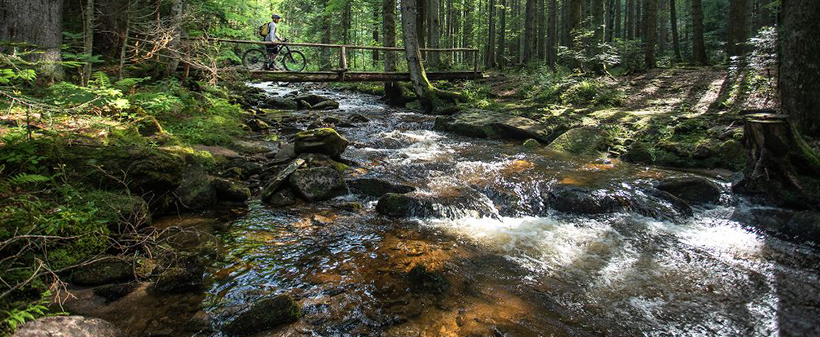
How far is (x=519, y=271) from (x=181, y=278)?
3383 millimetres

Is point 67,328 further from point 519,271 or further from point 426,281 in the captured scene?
point 519,271

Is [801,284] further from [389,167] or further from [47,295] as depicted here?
[47,295]

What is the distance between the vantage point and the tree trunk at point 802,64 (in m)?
6.32

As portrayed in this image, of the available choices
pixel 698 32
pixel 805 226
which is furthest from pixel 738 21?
pixel 805 226

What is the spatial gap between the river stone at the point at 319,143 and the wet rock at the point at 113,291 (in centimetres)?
461

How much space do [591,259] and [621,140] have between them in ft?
20.6

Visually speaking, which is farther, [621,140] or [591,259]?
[621,140]

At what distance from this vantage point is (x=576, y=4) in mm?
16438

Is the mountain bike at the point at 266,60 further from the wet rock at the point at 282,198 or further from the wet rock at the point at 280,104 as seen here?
the wet rock at the point at 282,198

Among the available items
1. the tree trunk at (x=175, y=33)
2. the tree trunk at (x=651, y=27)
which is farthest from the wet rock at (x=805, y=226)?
the tree trunk at (x=651, y=27)

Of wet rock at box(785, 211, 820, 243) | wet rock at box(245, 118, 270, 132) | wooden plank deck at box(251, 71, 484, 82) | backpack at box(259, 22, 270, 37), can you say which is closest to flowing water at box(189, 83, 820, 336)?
wet rock at box(785, 211, 820, 243)

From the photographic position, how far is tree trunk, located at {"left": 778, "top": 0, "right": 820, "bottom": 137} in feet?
20.7

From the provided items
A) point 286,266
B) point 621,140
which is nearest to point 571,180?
point 621,140

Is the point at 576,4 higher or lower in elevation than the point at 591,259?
higher
